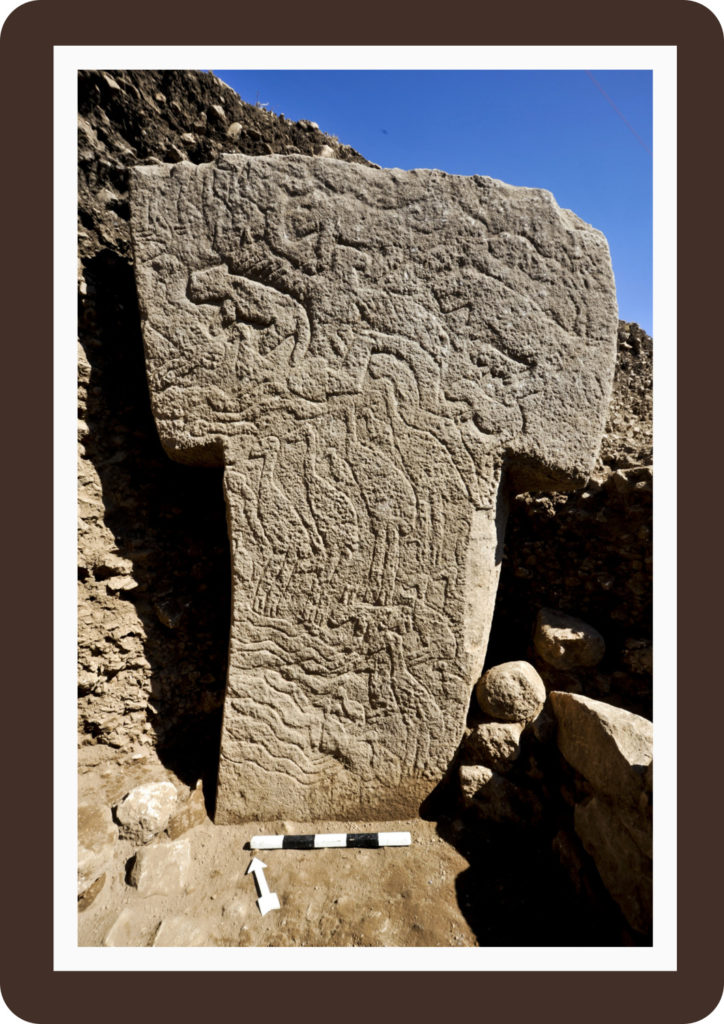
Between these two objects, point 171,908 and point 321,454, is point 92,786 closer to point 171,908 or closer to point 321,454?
point 171,908

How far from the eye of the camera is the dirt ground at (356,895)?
149 centimetres

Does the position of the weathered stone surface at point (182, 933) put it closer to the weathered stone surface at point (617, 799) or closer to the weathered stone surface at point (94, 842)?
the weathered stone surface at point (94, 842)

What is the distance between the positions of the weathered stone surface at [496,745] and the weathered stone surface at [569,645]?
1.47 ft

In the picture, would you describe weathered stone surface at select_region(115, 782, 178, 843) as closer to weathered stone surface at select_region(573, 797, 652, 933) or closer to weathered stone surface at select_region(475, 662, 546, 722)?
weathered stone surface at select_region(475, 662, 546, 722)

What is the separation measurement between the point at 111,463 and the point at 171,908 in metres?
1.55

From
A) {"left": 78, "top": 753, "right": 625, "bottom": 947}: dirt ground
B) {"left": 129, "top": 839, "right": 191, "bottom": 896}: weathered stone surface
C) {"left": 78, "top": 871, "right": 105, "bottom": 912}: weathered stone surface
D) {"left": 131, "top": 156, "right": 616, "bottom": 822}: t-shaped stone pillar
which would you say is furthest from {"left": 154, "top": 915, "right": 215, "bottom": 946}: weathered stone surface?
{"left": 131, "top": 156, "right": 616, "bottom": 822}: t-shaped stone pillar

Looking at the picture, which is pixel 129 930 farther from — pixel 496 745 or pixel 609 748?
pixel 609 748

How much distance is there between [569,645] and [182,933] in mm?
1786

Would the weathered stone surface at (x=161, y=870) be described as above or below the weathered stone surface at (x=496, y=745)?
below

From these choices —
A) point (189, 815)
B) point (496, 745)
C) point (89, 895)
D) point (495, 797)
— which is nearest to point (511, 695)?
point (496, 745)

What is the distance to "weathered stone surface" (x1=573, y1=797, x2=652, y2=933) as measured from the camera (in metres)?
1.34

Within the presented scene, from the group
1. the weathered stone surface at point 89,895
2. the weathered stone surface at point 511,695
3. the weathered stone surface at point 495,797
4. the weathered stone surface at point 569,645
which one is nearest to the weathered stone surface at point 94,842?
the weathered stone surface at point 89,895

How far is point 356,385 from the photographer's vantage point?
5.89 feet

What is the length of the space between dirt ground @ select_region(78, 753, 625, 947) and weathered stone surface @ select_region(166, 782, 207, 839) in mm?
31
